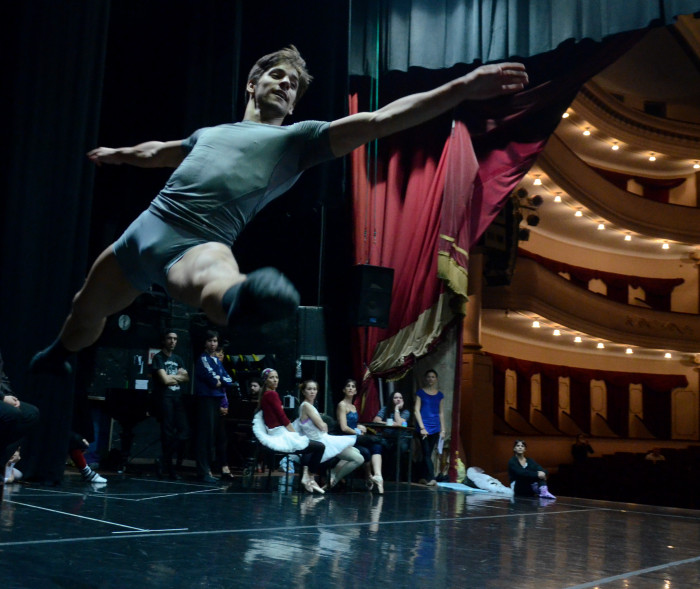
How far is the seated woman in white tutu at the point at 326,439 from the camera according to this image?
6.80 meters

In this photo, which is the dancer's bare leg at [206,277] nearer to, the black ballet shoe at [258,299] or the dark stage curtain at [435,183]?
the black ballet shoe at [258,299]

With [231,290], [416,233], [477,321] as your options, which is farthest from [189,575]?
[477,321]

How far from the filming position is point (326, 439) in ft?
22.4

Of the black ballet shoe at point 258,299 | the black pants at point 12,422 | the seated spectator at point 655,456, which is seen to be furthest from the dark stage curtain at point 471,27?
the seated spectator at point 655,456

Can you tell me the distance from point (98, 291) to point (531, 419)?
58.2 ft

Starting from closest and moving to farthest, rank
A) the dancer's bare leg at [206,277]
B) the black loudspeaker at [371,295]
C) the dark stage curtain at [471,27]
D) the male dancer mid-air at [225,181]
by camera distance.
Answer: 1. the dancer's bare leg at [206,277]
2. the male dancer mid-air at [225,181]
3. the dark stage curtain at [471,27]
4. the black loudspeaker at [371,295]

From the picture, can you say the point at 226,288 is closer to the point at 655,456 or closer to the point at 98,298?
the point at 98,298

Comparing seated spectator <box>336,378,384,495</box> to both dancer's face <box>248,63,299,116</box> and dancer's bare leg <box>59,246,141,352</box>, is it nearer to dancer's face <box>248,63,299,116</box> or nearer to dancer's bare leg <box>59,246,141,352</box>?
dancer's bare leg <box>59,246,141,352</box>

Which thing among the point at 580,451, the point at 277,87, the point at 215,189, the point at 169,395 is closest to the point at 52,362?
the point at 215,189

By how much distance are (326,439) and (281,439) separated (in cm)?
47

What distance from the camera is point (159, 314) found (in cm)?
864

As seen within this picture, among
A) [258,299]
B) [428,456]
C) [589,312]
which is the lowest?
[428,456]

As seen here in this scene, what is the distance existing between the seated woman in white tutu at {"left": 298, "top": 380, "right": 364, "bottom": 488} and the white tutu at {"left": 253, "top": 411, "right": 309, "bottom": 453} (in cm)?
21

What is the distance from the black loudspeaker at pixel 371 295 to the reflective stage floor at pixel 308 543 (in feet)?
9.50
